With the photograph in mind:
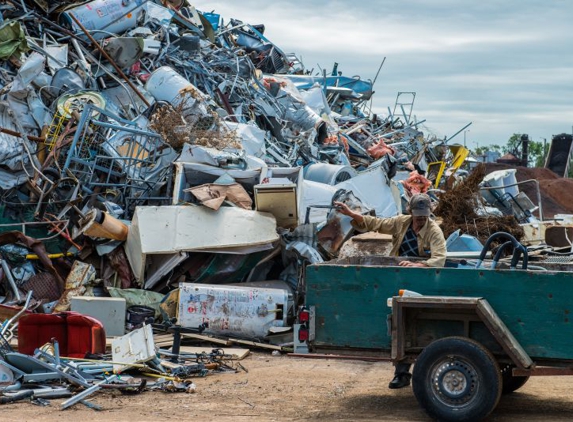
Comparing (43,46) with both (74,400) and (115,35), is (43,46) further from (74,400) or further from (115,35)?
(74,400)

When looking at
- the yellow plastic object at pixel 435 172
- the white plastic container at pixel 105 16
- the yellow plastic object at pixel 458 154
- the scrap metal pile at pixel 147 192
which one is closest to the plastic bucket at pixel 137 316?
the scrap metal pile at pixel 147 192

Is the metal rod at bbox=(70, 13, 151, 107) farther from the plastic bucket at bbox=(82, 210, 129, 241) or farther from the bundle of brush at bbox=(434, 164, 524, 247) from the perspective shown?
the bundle of brush at bbox=(434, 164, 524, 247)

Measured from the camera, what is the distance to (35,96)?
571 inches

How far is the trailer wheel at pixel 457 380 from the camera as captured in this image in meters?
6.63

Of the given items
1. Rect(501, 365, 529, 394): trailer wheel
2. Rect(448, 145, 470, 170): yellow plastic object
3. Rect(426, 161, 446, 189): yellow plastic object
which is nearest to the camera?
Rect(501, 365, 529, 394): trailer wheel

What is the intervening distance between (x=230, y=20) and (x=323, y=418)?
64.4ft

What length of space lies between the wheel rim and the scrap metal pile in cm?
455

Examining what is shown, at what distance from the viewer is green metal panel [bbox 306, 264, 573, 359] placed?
6641 mm

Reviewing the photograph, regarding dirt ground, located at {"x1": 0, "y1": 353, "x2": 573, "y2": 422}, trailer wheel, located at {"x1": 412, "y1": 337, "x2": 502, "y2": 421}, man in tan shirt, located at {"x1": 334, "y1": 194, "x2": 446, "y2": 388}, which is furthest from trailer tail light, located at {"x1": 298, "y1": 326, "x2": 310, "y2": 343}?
trailer wheel, located at {"x1": 412, "y1": 337, "x2": 502, "y2": 421}

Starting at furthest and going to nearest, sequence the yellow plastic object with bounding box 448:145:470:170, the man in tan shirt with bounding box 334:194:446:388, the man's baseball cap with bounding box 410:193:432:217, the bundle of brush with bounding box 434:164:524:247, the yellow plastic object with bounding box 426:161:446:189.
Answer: the yellow plastic object with bounding box 448:145:470:170, the yellow plastic object with bounding box 426:161:446:189, the bundle of brush with bounding box 434:164:524:247, the man's baseball cap with bounding box 410:193:432:217, the man in tan shirt with bounding box 334:194:446:388

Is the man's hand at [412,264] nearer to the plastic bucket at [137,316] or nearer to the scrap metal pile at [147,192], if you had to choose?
the scrap metal pile at [147,192]

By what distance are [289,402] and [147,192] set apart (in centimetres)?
613

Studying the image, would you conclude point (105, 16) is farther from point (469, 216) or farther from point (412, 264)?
point (412, 264)

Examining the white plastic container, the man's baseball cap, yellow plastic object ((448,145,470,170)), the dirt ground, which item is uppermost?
the white plastic container
